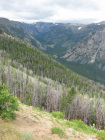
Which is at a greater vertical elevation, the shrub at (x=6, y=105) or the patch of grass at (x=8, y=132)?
the shrub at (x=6, y=105)

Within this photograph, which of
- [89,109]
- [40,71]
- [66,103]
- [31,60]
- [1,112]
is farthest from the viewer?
[31,60]

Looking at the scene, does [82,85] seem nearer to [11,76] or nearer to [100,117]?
[100,117]

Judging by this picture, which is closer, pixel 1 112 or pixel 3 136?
pixel 3 136

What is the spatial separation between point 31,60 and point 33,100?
405ft

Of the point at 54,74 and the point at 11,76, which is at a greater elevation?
the point at 11,76

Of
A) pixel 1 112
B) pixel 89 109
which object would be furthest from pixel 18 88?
pixel 1 112

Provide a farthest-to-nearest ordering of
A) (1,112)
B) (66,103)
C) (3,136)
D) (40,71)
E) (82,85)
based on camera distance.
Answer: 1. (40,71)
2. (82,85)
3. (66,103)
4. (1,112)
5. (3,136)

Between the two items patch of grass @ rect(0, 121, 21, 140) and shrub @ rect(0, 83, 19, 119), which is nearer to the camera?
patch of grass @ rect(0, 121, 21, 140)

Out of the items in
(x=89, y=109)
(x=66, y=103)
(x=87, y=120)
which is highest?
(x=66, y=103)

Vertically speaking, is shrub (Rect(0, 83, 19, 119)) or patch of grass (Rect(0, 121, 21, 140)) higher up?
shrub (Rect(0, 83, 19, 119))

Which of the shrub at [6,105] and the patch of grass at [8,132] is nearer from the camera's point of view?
the patch of grass at [8,132]

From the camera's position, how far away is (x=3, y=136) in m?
9.51

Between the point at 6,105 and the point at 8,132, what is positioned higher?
the point at 6,105

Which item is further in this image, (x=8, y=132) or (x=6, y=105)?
(x=6, y=105)
